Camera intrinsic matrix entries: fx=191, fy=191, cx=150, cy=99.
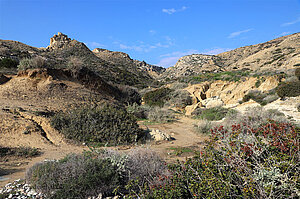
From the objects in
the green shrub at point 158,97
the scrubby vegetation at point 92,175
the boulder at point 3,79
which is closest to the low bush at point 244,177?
the scrubby vegetation at point 92,175

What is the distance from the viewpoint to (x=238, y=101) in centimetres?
1731

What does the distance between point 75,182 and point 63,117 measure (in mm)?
5040

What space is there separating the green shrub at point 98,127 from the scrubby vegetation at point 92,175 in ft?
10.4

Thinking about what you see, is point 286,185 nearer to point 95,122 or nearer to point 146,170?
point 146,170

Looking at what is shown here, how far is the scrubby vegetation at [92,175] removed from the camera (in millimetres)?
3227

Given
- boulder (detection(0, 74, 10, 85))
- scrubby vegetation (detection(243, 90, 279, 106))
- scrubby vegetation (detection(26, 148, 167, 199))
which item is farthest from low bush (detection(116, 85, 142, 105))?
scrubby vegetation (detection(26, 148, 167, 199))

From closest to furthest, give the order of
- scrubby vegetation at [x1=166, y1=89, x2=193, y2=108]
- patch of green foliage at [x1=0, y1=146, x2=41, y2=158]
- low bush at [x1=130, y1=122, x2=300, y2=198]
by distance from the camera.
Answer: low bush at [x1=130, y1=122, x2=300, y2=198] < patch of green foliage at [x1=0, y1=146, x2=41, y2=158] < scrubby vegetation at [x1=166, y1=89, x2=193, y2=108]

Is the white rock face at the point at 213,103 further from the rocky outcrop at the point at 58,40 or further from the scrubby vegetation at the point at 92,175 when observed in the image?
the rocky outcrop at the point at 58,40

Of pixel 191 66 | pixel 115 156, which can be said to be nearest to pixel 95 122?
pixel 115 156

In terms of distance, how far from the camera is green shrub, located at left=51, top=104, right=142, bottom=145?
716 cm

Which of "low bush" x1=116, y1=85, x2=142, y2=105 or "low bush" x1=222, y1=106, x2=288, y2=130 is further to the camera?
"low bush" x1=116, y1=85, x2=142, y2=105

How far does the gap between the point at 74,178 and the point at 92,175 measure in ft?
1.02

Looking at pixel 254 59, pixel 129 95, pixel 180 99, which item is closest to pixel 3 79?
pixel 129 95

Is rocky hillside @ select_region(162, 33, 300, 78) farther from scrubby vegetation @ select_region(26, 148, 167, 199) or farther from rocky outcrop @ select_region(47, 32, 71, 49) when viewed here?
rocky outcrop @ select_region(47, 32, 71, 49)
